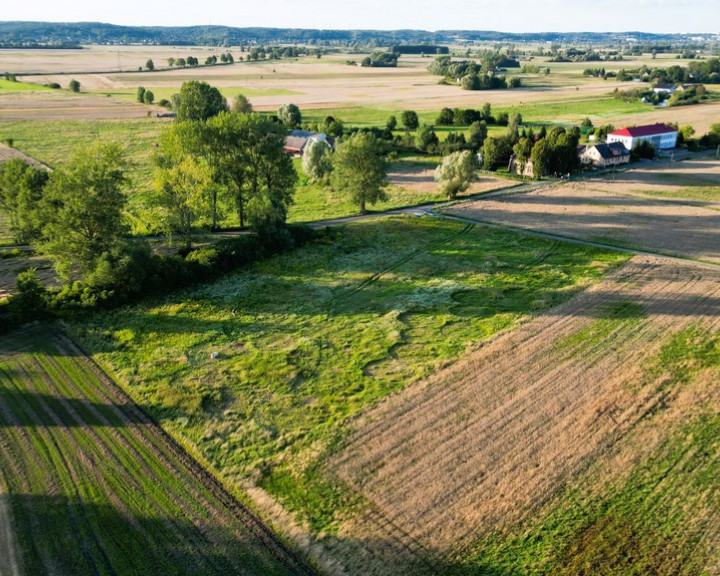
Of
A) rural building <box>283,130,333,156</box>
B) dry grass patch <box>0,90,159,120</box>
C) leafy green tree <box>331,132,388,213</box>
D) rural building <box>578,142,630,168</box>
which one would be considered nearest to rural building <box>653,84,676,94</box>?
rural building <box>578,142,630,168</box>

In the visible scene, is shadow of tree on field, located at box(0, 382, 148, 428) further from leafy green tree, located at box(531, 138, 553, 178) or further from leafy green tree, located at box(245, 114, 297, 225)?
A: leafy green tree, located at box(531, 138, 553, 178)

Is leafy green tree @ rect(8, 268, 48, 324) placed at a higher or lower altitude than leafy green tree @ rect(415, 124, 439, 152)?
lower

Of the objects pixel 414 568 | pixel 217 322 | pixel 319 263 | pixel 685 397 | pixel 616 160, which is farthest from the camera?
pixel 616 160

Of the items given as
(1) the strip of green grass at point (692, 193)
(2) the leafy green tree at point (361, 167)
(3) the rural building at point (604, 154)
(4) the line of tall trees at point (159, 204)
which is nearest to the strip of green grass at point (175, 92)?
(3) the rural building at point (604, 154)

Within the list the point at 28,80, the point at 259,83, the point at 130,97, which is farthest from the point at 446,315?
the point at 28,80

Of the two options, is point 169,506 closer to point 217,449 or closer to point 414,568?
point 217,449

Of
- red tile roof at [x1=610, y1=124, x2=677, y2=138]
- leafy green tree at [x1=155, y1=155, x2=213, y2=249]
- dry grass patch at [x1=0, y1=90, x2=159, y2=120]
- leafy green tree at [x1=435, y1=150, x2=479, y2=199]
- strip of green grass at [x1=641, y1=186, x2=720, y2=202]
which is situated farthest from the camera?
dry grass patch at [x1=0, y1=90, x2=159, y2=120]
